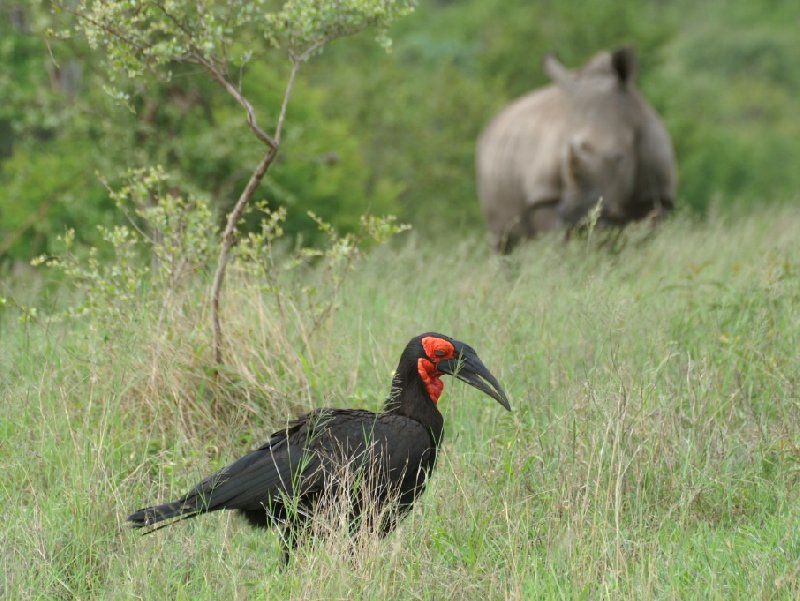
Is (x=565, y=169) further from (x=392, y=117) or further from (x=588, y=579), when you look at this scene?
(x=392, y=117)

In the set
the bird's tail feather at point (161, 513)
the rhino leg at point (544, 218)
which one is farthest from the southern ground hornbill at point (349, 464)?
the rhino leg at point (544, 218)

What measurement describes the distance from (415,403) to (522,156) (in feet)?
30.5

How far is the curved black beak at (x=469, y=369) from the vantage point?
503cm

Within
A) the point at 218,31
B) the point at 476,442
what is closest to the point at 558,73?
the point at 218,31

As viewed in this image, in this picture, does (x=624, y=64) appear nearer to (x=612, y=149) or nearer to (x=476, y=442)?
(x=612, y=149)

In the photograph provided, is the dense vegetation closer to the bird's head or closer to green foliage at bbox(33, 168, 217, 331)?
green foliage at bbox(33, 168, 217, 331)

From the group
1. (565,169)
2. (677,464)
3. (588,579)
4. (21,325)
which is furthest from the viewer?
(565,169)

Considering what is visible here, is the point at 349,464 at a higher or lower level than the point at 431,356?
lower

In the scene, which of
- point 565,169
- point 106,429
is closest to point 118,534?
point 106,429

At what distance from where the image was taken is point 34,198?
520 inches

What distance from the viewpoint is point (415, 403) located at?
502 centimetres

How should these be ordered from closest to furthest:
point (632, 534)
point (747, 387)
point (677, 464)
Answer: point (632, 534)
point (677, 464)
point (747, 387)

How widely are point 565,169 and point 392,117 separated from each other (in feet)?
37.0

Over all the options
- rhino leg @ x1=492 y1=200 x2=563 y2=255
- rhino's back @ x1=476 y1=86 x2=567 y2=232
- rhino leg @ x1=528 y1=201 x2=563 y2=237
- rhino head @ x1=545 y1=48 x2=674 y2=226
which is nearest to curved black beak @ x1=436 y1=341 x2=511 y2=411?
rhino head @ x1=545 y1=48 x2=674 y2=226
